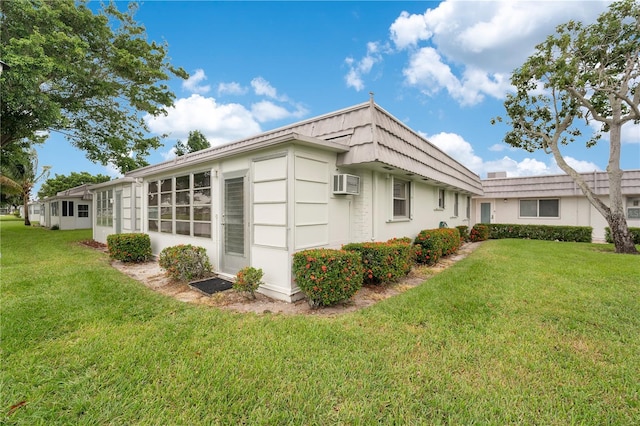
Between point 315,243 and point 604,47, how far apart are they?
1236 cm

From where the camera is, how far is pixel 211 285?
A: 18.2 feet

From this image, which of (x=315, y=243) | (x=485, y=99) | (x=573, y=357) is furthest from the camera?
(x=485, y=99)

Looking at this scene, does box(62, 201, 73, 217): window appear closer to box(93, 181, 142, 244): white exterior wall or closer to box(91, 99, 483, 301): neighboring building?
box(93, 181, 142, 244): white exterior wall

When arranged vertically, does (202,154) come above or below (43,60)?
below

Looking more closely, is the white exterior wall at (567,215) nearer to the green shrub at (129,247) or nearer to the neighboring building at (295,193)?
the neighboring building at (295,193)

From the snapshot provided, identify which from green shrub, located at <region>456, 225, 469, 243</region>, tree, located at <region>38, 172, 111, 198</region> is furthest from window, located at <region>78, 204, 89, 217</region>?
green shrub, located at <region>456, 225, 469, 243</region>

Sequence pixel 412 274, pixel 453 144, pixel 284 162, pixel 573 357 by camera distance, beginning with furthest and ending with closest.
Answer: pixel 453 144 < pixel 412 274 < pixel 284 162 < pixel 573 357

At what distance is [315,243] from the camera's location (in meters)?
5.01

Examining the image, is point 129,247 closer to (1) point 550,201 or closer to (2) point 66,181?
(1) point 550,201

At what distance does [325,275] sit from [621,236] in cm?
1148

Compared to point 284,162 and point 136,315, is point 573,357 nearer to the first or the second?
point 284,162

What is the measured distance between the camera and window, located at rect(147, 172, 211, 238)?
6597mm

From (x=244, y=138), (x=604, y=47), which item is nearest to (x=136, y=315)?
(x=244, y=138)

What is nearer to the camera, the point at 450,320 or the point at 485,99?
the point at 450,320
